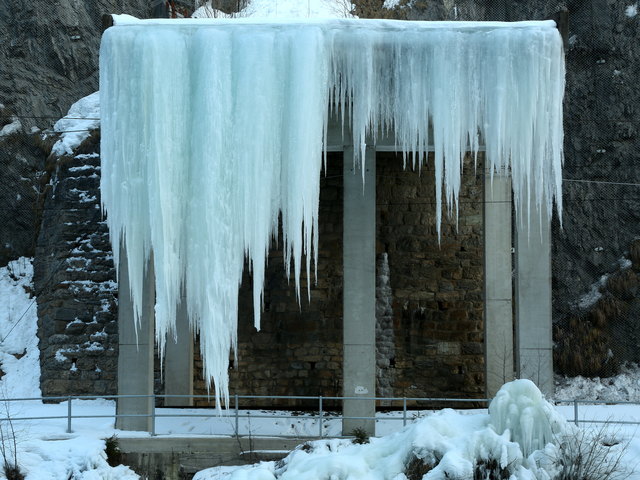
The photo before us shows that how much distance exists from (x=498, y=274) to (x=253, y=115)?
17.5ft

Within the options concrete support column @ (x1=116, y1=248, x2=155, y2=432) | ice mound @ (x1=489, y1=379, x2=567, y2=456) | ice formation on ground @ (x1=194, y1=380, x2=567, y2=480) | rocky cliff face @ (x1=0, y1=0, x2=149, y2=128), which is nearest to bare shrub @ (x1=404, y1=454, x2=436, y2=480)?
ice formation on ground @ (x1=194, y1=380, x2=567, y2=480)

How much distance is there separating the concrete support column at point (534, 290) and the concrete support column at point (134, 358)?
4.75 metres

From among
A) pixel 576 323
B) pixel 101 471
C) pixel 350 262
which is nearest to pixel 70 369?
pixel 101 471

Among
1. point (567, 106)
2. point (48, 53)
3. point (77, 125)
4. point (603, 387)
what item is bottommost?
point (603, 387)

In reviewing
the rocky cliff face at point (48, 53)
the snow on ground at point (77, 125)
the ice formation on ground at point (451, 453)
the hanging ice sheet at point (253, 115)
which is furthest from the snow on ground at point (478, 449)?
the rocky cliff face at point (48, 53)

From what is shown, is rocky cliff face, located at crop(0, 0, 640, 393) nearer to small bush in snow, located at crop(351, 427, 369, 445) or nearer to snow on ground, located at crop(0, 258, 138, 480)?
snow on ground, located at crop(0, 258, 138, 480)

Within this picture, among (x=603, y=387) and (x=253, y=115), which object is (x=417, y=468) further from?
(x=603, y=387)

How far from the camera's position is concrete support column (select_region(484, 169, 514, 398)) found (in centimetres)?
1374

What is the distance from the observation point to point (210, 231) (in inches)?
429

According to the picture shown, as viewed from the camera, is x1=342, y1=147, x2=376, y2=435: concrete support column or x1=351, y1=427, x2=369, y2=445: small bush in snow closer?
x1=351, y1=427, x2=369, y2=445: small bush in snow

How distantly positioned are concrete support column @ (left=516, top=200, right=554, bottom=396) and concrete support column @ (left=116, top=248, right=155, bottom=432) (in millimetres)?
4753

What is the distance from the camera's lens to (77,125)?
16703mm

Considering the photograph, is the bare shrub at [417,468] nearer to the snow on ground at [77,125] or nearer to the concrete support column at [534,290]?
the concrete support column at [534,290]

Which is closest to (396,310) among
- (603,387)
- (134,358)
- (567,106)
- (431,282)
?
(431,282)
